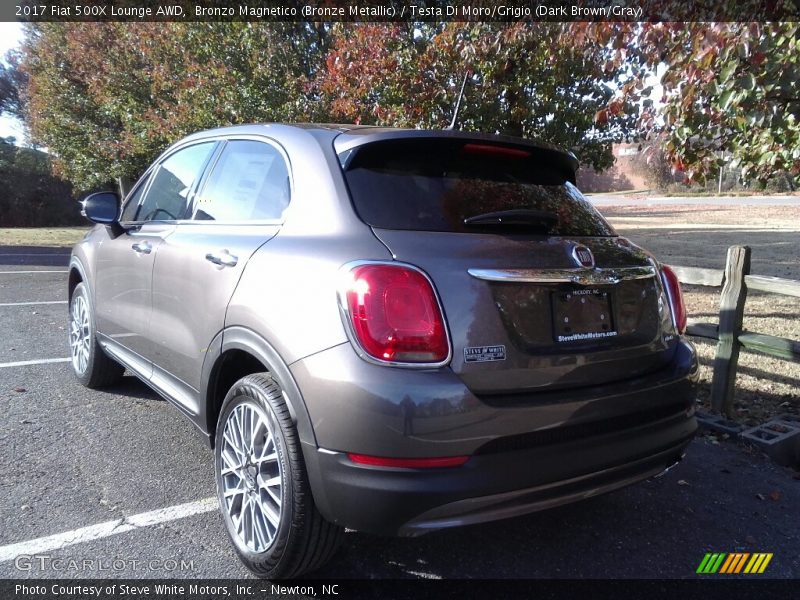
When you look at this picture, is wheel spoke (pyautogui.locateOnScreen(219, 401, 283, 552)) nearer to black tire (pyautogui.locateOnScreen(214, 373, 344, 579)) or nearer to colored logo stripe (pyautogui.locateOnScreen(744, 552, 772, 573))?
black tire (pyautogui.locateOnScreen(214, 373, 344, 579))

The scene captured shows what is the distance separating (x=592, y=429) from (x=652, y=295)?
724 mm

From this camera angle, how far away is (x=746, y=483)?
12.0 feet

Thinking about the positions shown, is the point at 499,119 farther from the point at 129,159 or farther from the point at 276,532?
the point at 129,159

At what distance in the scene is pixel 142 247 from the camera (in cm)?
378

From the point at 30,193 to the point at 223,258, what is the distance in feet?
86.2

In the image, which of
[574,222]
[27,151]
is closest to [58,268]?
[574,222]

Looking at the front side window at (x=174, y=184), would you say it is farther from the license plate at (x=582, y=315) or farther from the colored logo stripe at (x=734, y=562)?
the colored logo stripe at (x=734, y=562)

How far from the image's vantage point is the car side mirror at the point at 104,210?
4156 millimetres

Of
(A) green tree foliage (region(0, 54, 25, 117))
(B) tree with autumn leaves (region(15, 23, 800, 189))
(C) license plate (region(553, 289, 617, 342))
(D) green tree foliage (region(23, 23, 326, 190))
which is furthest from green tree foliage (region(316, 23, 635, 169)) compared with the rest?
(A) green tree foliage (region(0, 54, 25, 117))

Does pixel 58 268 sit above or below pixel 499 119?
below

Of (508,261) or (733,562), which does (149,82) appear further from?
(733,562)

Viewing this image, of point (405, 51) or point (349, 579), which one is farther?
point (405, 51)

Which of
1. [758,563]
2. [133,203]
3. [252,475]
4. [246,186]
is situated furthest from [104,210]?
[758,563]

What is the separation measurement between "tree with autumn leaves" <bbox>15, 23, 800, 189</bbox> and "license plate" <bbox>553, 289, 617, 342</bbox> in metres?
1.54
